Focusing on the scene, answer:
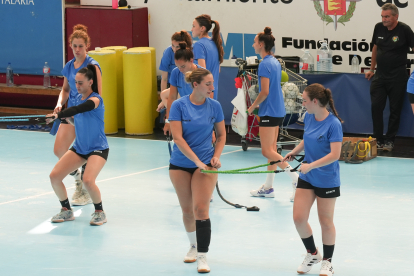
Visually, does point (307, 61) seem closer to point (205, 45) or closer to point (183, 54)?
point (205, 45)

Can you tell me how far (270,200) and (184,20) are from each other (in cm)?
656

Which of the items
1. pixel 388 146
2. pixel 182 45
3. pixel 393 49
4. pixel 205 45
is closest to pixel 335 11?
pixel 393 49

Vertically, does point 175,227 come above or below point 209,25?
below

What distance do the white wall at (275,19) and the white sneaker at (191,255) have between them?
7318 mm

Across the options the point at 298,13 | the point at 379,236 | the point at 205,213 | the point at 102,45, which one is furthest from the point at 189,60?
the point at 102,45

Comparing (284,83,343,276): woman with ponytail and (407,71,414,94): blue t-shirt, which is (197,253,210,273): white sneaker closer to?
(284,83,343,276): woman with ponytail

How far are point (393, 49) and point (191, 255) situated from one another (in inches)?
256

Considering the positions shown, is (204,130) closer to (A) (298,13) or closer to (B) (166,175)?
(B) (166,175)

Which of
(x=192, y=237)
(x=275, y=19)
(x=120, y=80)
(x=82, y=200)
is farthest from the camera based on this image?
(x=120, y=80)

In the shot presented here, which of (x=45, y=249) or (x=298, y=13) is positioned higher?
(x=298, y=13)

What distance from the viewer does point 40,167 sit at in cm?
991

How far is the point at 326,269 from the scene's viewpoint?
544cm

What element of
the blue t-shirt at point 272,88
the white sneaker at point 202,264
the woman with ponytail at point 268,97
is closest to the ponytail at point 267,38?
the woman with ponytail at point 268,97

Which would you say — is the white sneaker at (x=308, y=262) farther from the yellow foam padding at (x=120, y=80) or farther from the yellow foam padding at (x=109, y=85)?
the yellow foam padding at (x=120, y=80)
